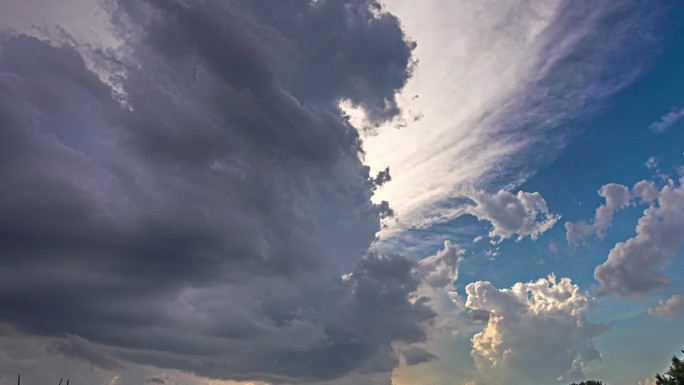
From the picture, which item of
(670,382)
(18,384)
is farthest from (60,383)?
(670,382)

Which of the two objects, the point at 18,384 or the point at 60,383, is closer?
the point at 18,384

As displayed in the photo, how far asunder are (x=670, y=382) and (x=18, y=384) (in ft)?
507

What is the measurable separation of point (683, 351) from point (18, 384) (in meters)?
158

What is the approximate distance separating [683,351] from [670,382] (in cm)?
774

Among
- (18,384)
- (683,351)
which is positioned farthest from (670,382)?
(18,384)

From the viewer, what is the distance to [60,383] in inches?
7702

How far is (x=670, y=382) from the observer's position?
161000 mm

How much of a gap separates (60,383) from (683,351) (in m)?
162

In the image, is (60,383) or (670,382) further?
(60,383)

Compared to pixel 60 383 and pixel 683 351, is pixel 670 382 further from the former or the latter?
pixel 60 383

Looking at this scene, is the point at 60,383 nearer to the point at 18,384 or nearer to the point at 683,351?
the point at 18,384

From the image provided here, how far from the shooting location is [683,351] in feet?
528
